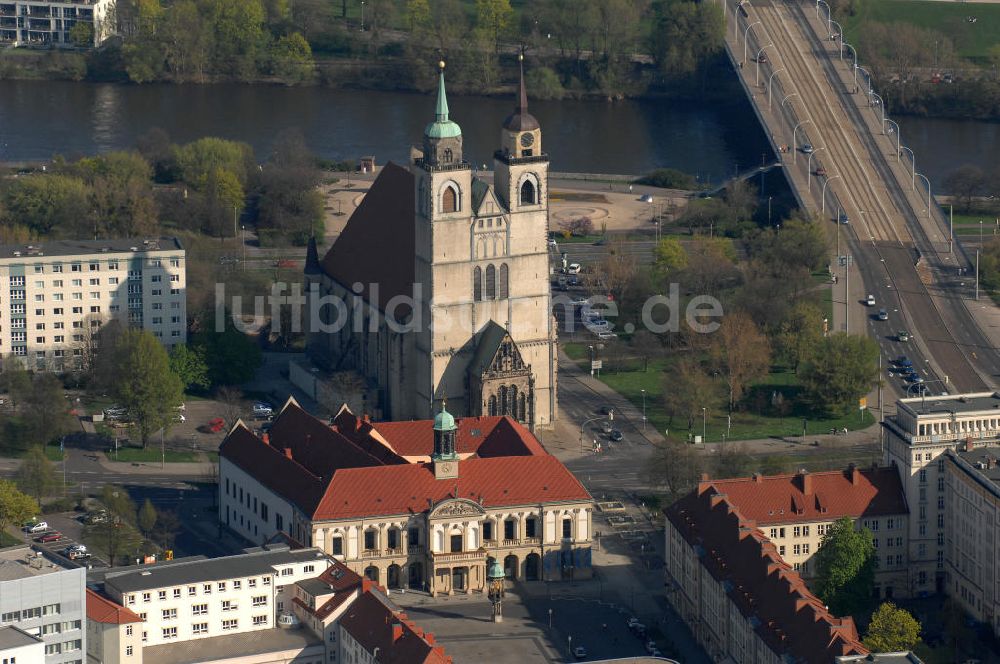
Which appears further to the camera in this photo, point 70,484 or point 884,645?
point 70,484

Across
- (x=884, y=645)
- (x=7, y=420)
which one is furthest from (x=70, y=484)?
(x=884, y=645)

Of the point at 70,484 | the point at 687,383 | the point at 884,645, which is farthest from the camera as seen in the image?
the point at 687,383

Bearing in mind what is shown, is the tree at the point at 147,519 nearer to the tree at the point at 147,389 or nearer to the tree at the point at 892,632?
the tree at the point at 147,389

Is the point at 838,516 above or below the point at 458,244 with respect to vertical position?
below

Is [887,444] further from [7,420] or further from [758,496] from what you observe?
[7,420]

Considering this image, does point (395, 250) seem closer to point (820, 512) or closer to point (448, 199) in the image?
point (448, 199)

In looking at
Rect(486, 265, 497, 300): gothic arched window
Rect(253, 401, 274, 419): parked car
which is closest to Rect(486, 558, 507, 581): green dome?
Rect(486, 265, 497, 300): gothic arched window

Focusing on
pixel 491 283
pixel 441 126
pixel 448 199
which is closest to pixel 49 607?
pixel 448 199
